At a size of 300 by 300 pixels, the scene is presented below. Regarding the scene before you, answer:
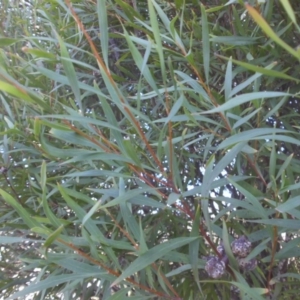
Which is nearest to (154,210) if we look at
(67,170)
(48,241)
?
(67,170)

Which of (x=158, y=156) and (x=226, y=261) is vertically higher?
(x=158, y=156)

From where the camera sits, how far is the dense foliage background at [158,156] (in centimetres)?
46

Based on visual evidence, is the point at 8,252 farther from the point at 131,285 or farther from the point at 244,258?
the point at 244,258

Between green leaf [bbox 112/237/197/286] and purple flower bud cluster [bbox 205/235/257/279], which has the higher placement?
green leaf [bbox 112/237/197/286]

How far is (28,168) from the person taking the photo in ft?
2.53

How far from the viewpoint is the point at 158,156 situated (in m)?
0.51

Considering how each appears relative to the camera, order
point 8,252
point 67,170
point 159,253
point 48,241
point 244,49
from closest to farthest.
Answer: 1. point 48,241
2. point 159,253
3. point 244,49
4. point 67,170
5. point 8,252

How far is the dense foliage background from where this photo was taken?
464mm

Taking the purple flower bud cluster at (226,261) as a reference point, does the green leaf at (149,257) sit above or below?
above

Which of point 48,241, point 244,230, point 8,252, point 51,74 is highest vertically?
point 51,74

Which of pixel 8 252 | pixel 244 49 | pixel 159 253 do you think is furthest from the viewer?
pixel 8 252

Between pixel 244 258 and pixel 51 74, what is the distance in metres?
0.31

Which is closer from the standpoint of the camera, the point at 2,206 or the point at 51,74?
the point at 51,74

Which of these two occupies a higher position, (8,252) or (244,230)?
(244,230)
